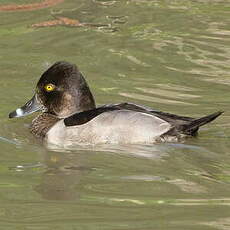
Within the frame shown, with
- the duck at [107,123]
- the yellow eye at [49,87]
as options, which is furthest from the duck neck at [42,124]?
the yellow eye at [49,87]

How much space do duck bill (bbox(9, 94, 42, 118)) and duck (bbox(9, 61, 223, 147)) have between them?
34cm

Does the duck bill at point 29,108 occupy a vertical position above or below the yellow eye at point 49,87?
below

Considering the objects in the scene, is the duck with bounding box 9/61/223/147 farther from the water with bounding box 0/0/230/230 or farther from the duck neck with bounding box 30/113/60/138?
the water with bounding box 0/0/230/230

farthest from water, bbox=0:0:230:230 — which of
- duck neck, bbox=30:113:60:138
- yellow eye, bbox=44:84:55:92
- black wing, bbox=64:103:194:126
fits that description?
yellow eye, bbox=44:84:55:92

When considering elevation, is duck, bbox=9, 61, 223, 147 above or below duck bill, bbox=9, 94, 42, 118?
above

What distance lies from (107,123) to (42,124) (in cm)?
97

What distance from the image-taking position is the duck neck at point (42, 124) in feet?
33.2

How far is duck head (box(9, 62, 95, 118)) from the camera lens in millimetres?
10141

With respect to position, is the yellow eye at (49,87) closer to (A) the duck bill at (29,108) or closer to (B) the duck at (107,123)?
(B) the duck at (107,123)

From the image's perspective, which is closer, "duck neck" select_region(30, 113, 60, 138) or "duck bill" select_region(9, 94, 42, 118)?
"duck neck" select_region(30, 113, 60, 138)

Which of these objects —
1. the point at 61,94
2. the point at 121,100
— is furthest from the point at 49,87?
the point at 121,100

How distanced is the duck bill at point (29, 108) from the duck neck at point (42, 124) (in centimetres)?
13

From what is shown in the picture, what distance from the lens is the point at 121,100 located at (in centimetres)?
1142

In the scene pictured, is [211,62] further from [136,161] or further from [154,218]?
[154,218]
